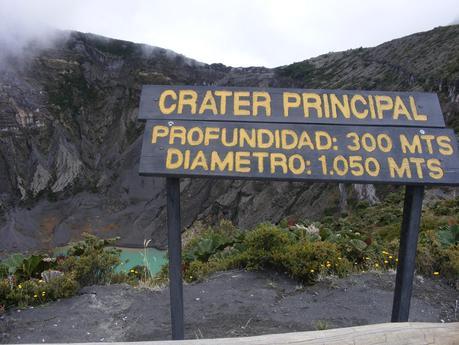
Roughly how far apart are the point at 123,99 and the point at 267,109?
10844 cm

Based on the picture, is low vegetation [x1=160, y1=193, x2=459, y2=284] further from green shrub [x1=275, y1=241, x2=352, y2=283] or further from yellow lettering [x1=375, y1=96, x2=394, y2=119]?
yellow lettering [x1=375, y1=96, x2=394, y2=119]

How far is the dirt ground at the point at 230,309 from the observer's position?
590cm

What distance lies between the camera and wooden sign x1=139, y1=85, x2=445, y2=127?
194 inches

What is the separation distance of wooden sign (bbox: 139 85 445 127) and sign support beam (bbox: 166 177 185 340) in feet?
2.51

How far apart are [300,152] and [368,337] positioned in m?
2.02

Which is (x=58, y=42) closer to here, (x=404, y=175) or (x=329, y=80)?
(x=329, y=80)

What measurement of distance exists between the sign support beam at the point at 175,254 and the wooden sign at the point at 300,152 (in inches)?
15.3

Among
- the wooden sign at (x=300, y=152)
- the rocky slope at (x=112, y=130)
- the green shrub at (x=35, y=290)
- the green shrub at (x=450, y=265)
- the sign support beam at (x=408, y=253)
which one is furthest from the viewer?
the rocky slope at (x=112, y=130)

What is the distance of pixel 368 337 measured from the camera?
323 centimetres

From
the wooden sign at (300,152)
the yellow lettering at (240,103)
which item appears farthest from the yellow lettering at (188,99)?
the yellow lettering at (240,103)

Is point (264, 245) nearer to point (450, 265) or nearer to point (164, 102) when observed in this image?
point (450, 265)

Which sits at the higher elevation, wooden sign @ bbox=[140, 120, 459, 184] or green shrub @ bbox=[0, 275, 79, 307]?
wooden sign @ bbox=[140, 120, 459, 184]

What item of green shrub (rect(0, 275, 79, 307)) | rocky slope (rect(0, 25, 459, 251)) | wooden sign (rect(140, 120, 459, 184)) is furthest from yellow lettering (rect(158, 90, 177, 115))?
rocky slope (rect(0, 25, 459, 251))

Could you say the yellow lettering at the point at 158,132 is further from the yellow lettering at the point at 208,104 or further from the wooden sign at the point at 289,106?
the yellow lettering at the point at 208,104
